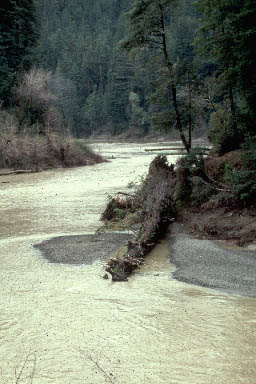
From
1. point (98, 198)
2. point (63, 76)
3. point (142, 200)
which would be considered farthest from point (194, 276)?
point (63, 76)

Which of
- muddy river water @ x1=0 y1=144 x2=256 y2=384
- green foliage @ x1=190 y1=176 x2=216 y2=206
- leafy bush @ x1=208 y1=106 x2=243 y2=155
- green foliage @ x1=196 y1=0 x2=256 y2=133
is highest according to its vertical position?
green foliage @ x1=196 y1=0 x2=256 y2=133

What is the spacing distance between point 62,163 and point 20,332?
111ft

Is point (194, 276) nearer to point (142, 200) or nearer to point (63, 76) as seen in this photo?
point (142, 200)

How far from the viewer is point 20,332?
7867 millimetres

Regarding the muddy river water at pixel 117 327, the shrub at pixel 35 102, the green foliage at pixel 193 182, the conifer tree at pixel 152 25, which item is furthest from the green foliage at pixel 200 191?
the shrub at pixel 35 102

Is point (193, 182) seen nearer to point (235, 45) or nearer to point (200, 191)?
point (200, 191)

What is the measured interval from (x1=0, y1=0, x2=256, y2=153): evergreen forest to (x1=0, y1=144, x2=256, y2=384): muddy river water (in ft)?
24.8

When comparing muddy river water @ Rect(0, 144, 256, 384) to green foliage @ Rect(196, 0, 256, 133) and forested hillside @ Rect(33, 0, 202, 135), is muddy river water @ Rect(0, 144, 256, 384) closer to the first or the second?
green foliage @ Rect(196, 0, 256, 133)

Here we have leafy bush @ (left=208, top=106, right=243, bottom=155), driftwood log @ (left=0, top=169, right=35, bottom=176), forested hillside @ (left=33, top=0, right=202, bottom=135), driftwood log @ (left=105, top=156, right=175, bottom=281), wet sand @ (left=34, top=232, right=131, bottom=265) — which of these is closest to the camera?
driftwood log @ (left=105, top=156, right=175, bottom=281)

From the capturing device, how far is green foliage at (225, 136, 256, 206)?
46.1 feet

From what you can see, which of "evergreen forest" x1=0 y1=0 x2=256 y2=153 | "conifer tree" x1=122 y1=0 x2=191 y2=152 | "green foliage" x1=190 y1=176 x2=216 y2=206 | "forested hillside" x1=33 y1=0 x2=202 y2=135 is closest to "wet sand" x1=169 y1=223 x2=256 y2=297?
"green foliage" x1=190 y1=176 x2=216 y2=206

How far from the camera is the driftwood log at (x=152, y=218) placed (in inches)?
429

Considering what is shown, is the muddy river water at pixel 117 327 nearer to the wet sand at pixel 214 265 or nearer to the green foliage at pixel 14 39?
the wet sand at pixel 214 265

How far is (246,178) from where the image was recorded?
47.1 feet
